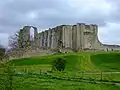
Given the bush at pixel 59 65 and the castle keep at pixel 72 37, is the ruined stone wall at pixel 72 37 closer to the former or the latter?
the castle keep at pixel 72 37

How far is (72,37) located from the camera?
160m

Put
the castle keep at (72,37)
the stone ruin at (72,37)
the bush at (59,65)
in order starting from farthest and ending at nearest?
the castle keep at (72,37) → the stone ruin at (72,37) → the bush at (59,65)

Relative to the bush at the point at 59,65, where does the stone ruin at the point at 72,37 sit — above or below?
above

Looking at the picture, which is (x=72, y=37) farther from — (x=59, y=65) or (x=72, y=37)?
(x=59, y=65)

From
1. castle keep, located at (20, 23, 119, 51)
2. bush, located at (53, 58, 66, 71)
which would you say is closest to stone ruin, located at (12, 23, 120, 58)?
castle keep, located at (20, 23, 119, 51)

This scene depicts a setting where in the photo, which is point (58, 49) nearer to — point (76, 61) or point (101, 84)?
point (76, 61)

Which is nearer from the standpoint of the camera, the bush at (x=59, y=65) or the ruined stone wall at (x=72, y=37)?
the bush at (x=59, y=65)

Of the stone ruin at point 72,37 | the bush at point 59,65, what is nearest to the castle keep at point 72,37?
the stone ruin at point 72,37

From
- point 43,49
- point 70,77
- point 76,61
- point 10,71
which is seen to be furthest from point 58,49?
point 10,71

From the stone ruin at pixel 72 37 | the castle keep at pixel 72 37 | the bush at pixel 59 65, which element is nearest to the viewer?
the bush at pixel 59 65

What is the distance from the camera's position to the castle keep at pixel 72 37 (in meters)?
150

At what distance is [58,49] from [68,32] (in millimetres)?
21475

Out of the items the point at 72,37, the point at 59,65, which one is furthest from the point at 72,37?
the point at 59,65

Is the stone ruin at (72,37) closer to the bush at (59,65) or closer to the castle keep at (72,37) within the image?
the castle keep at (72,37)
